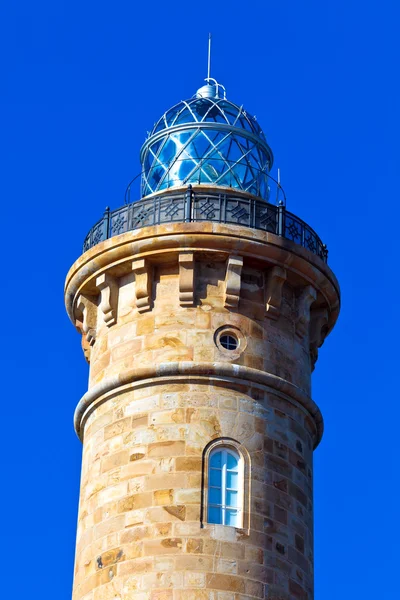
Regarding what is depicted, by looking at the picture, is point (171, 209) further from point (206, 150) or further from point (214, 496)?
point (214, 496)

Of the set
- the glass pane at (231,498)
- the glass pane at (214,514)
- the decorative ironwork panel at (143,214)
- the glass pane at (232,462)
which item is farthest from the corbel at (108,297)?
the glass pane at (214,514)

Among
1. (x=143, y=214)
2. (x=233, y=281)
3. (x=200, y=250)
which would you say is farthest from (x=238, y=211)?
(x=143, y=214)

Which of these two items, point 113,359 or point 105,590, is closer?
point 105,590

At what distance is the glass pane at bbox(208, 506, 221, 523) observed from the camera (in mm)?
28072

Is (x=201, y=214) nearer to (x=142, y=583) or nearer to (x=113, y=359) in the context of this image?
(x=113, y=359)

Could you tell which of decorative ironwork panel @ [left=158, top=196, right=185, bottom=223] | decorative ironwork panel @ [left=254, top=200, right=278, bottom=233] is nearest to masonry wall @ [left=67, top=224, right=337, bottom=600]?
decorative ironwork panel @ [left=254, top=200, right=278, bottom=233]

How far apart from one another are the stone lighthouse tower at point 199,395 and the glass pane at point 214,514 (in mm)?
20

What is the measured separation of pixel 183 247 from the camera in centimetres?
2969

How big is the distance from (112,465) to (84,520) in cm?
103

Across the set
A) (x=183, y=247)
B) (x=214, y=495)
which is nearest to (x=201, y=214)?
(x=183, y=247)

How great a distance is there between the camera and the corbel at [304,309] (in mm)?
30500

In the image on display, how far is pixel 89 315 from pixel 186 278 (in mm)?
2162

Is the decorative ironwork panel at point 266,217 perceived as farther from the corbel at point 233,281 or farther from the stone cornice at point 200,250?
the corbel at point 233,281

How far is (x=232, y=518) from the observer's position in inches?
1110
